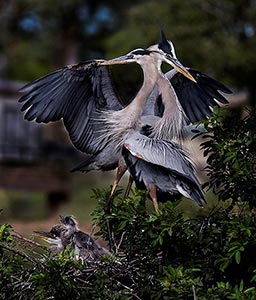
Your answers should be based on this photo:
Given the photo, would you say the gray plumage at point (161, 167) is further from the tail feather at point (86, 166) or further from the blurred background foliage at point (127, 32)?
the blurred background foliage at point (127, 32)

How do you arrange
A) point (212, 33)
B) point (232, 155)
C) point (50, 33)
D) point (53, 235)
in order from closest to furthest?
point (232, 155) < point (53, 235) < point (212, 33) < point (50, 33)

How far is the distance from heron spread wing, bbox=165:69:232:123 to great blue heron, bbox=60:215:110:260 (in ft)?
2.40

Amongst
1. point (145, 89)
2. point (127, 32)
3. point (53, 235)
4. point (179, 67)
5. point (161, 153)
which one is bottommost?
point (53, 235)

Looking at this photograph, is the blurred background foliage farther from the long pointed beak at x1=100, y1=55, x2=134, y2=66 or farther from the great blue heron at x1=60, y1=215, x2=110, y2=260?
the great blue heron at x1=60, y1=215, x2=110, y2=260

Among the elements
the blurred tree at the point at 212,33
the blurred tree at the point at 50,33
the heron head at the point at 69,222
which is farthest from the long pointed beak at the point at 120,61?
the blurred tree at the point at 50,33

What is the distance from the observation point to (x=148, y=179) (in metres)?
3.77

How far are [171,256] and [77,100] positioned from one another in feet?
3.23

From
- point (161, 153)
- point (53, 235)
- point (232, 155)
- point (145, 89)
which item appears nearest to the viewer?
point (232, 155)

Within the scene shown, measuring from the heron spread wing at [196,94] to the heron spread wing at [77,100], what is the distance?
0.30 m

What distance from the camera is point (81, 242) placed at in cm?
390

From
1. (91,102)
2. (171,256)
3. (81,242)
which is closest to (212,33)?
(91,102)

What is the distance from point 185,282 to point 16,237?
2.37ft

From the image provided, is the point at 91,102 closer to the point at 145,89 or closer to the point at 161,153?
the point at 145,89

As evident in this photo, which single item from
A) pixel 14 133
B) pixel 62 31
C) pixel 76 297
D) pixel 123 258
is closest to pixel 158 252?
pixel 123 258
